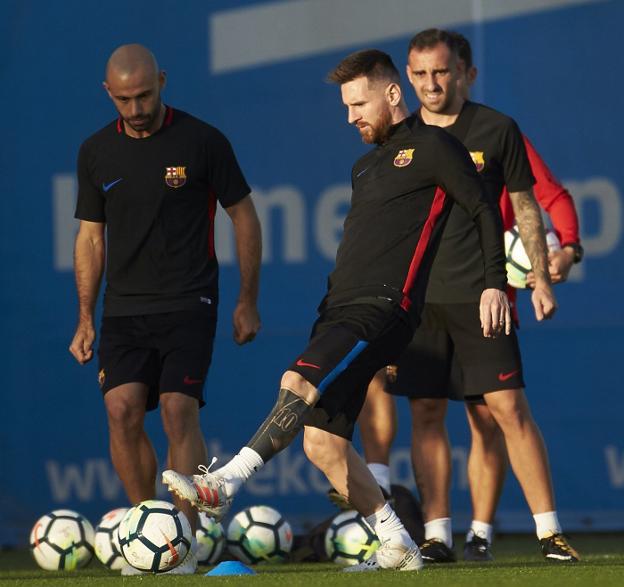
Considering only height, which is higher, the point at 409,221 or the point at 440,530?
the point at 409,221

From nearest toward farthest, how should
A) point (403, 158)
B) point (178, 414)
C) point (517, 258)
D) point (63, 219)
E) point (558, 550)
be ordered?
point (403, 158), point (558, 550), point (178, 414), point (517, 258), point (63, 219)

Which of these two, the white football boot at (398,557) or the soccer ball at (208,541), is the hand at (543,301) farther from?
the soccer ball at (208,541)

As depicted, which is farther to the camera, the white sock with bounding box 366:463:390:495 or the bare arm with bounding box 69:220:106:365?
the white sock with bounding box 366:463:390:495

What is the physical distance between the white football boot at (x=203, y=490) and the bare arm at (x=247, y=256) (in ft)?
5.26

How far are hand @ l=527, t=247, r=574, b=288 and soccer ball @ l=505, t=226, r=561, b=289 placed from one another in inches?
4.6

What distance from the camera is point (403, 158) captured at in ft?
17.3

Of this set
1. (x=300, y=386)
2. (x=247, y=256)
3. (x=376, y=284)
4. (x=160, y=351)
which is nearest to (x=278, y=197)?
(x=247, y=256)

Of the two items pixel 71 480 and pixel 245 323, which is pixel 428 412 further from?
pixel 71 480

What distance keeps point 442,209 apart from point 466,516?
3343 mm

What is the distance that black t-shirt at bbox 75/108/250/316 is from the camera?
240 inches

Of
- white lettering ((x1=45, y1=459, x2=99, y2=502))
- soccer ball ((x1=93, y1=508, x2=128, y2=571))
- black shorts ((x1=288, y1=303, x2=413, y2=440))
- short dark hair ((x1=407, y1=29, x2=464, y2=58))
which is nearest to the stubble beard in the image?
black shorts ((x1=288, y1=303, x2=413, y2=440))

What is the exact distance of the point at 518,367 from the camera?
5848 millimetres

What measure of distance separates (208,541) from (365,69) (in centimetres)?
230

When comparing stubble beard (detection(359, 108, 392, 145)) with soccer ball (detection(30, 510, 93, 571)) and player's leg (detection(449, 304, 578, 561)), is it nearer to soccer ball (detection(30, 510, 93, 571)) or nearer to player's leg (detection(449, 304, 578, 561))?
player's leg (detection(449, 304, 578, 561))
